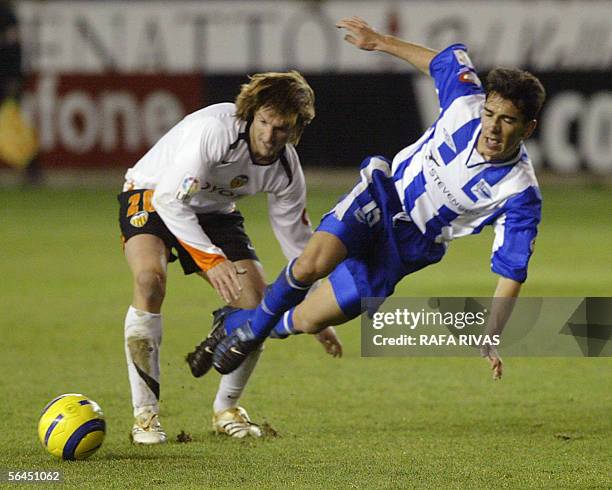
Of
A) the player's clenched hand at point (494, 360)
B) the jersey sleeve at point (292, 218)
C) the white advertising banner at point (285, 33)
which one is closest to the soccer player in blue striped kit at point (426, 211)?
the player's clenched hand at point (494, 360)

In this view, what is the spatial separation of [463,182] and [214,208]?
1.35m

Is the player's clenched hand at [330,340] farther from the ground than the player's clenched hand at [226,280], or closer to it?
closer to it

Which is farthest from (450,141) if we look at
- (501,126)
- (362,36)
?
(362,36)

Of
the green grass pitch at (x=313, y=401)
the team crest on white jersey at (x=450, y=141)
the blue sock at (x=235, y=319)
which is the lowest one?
the green grass pitch at (x=313, y=401)

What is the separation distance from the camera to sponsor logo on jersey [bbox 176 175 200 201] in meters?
5.88

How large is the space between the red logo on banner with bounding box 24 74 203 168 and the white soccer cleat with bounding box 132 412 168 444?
1440 centimetres

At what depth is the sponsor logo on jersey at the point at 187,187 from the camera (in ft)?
19.3

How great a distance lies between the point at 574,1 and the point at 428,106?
2.98m

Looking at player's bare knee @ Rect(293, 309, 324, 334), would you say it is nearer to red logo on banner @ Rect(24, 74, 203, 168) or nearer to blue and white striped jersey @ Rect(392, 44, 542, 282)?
blue and white striped jersey @ Rect(392, 44, 542, 282)

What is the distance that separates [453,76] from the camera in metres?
6.24

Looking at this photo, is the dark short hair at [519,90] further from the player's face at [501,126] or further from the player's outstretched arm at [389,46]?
the player's outstretched arm at [389,46]

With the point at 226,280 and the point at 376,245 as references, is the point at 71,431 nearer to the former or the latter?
the point at 226,280

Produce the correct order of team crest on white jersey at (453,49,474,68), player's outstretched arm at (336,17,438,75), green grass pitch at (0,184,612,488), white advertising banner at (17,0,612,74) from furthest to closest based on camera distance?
white advertising banner at (17,0,612,74) → player's outstretched arm at (336,17,438,75) → team crest on white jersey at (453,49,474,68) → green grass pitch at (0,184,612,488)

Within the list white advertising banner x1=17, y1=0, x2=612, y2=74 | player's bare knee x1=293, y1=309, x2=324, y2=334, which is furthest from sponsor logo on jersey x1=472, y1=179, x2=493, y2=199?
white advertising banner x1=17, y1=0, x2=612, y2=74
